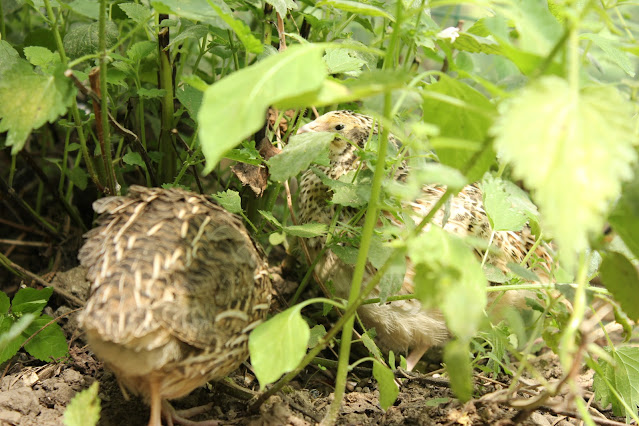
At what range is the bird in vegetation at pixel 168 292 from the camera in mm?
1453

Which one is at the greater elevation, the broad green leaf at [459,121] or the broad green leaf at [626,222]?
the broad green leaf at [459,121]

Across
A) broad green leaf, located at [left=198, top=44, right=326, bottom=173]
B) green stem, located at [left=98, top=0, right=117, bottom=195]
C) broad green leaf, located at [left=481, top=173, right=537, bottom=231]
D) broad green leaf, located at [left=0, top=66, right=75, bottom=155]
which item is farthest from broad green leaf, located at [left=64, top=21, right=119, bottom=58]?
broad green leaf, located at [left=481, top=173, right=537, bottom=231]

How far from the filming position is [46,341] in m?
2.11

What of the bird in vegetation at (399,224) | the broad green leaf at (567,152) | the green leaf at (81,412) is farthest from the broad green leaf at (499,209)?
the green leaf at (81,412)

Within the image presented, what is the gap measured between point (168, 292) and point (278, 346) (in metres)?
0.32

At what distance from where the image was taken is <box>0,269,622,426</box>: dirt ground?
74.4 inches

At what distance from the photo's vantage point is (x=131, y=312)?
56.3 inches

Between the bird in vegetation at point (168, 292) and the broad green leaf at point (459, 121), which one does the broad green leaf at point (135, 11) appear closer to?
the bird in vegetation at point (168, 292)

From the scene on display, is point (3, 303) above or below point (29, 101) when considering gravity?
below

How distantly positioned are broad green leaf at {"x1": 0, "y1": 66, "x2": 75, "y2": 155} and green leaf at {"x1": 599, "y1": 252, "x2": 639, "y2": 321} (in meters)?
1.37

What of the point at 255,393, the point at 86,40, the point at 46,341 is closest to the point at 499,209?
the point at 255,393

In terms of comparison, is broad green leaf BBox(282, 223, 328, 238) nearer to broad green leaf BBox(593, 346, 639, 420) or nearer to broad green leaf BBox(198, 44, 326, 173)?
broad green leaf BBox(198, 44, 326, 173)

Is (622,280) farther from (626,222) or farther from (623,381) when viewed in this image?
(623,381)

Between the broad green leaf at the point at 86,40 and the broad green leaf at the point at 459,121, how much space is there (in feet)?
3.93
